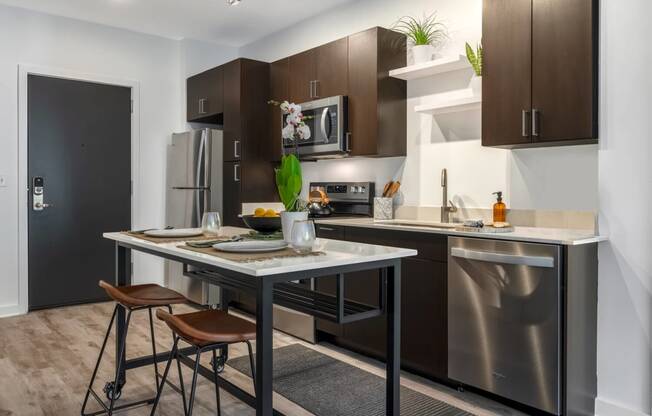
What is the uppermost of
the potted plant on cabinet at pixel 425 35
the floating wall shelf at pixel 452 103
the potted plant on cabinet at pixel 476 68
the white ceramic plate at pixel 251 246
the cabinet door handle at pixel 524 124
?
the potted plant on cabinet at pixel 425 35

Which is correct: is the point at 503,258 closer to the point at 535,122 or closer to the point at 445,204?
the point at 535,122

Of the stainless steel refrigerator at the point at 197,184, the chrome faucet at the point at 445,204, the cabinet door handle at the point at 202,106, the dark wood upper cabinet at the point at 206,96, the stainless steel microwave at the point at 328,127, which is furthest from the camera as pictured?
the cabinet door handle at the point at 202,106

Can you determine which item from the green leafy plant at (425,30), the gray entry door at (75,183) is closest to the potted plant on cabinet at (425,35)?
the green leafy plant at (425,30)

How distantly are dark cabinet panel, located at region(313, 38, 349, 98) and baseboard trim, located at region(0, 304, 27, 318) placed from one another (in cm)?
313

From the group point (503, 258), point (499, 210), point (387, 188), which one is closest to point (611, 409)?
point (503, 258)

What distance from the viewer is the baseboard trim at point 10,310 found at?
4.33 m

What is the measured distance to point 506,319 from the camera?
243 cm

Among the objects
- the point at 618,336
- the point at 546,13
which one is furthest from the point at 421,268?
the point at 546,13

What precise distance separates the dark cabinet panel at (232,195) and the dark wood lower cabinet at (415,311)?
156 centimetres

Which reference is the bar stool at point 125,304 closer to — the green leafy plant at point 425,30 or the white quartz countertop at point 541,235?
the white quartz countertop at point 541,235

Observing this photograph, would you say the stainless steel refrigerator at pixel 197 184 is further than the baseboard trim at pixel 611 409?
Yes

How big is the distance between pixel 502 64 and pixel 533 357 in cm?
149

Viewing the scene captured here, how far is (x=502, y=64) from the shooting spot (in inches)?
107

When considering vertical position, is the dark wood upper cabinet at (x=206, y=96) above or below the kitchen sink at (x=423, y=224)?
above
